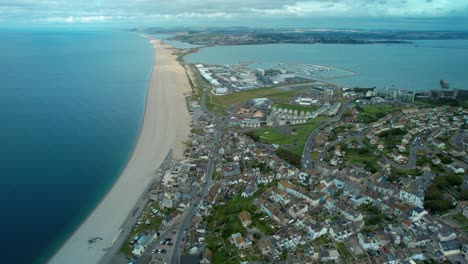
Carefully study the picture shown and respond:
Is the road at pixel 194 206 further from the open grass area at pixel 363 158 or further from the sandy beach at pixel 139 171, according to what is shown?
the open grass area at pixel 363 158

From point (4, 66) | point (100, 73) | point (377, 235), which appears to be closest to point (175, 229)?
point (377, 235)

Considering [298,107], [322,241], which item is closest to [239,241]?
[322,241]

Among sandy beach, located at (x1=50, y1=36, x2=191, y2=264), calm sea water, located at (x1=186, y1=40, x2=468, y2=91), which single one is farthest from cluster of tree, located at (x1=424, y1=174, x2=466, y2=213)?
calm sea water, located at (x1=186, y1=40, x2=468, y2=91)

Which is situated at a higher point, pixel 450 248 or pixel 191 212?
pixel 450 248

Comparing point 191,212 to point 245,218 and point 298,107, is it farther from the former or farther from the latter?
point 298,107

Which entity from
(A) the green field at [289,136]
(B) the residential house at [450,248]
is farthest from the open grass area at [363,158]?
(B) the residential house at [450,248]
